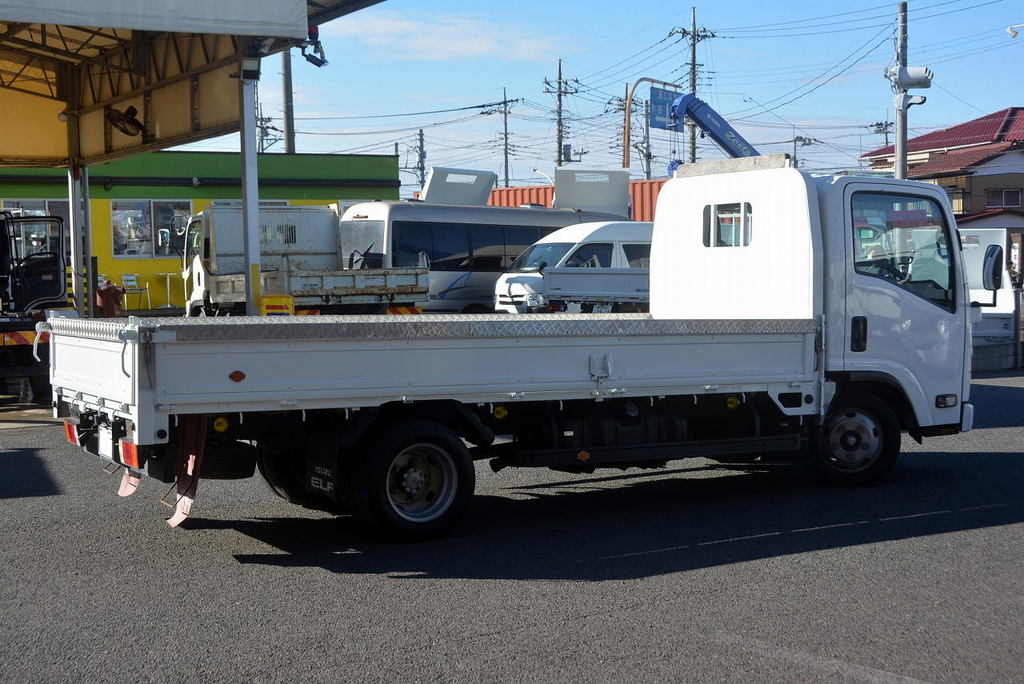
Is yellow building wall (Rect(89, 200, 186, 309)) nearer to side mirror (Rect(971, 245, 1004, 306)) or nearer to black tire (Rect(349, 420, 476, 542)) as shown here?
black tire (Rect(349, 420, 476, 542))

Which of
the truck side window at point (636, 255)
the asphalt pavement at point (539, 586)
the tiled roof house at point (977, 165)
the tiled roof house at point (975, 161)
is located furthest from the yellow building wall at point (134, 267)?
the tiled roof house at point (977, 165)

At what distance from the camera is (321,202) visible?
33500 mm

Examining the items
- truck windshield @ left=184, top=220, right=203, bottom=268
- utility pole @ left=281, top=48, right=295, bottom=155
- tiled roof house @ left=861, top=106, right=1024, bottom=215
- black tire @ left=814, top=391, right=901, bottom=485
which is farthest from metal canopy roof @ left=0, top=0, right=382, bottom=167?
tiled roof house @ left=861, top=106, right=1024, bottom=215

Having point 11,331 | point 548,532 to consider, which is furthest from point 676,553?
point 11,331

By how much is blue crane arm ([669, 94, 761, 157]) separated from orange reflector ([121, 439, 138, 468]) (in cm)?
1720

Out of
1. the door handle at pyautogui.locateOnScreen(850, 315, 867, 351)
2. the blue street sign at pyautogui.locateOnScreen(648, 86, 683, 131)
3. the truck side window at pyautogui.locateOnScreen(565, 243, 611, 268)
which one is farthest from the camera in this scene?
the blue street sign at pyautogui.locateOnScreen(648, 86, 683, 131)

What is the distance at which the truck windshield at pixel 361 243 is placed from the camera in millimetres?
23467

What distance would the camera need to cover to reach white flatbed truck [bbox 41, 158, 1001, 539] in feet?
22.0

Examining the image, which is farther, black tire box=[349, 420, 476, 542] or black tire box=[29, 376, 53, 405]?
black tire box=[29, 376, 53, 405]

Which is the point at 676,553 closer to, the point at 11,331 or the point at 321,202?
the point at 11,331

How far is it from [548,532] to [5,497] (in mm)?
4397

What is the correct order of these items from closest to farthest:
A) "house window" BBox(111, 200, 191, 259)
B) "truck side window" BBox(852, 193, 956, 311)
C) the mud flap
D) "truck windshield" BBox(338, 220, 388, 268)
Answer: the mud flap → "truck side window" BBox(852, 193, 956, 311) → "truck windshield" BBox(338, 220, 388, 268) → "house window" BBox(111, 200, 191, 259)

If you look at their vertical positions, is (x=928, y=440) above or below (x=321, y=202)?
below

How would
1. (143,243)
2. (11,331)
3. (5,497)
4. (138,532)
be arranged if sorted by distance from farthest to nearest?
(143,243)
(11,331)
(5,497)
(138,532)
